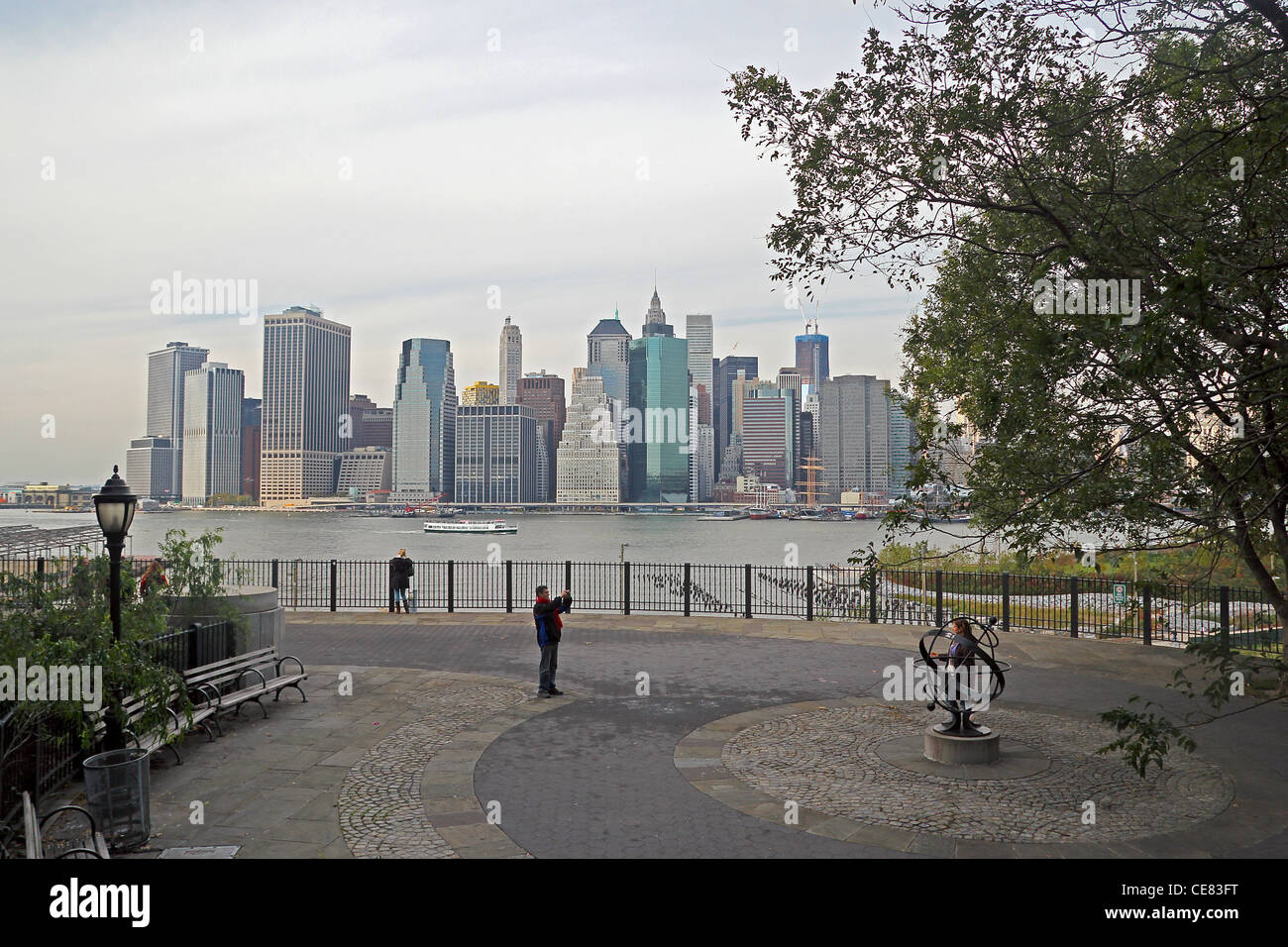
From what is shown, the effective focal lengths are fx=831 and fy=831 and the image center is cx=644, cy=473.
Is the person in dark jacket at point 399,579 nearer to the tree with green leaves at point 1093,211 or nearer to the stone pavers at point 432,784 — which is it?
the stone pavers at point 432,784

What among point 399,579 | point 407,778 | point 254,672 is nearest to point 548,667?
point 407,778

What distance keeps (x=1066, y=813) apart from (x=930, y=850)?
1.85 metres

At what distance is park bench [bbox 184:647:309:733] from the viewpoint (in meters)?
10.6

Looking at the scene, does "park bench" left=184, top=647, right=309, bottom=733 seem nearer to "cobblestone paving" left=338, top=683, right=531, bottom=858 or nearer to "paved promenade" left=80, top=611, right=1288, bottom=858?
"paved promenade" left=80, top=611, right=1288, bottom=858

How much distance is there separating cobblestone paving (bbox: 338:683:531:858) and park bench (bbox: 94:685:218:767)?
1776 millimetres

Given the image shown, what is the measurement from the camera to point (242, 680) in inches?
470

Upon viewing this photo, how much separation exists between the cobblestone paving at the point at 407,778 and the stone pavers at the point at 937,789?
2898 millimetres

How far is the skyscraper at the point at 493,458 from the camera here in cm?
18938

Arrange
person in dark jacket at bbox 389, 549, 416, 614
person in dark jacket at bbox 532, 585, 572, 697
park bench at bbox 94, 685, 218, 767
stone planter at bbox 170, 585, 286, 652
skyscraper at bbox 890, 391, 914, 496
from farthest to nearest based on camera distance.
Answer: person in dark jacket at bbox 389, 549, 416, 614 < person in dark jacket at bbox 532, 585, 572, 697 < stone planter at bbox 170, 585, 286, 652 < skyscraper at bbox 890, 391, 914, 496 < park bench at bbox 94, 685, 218, 767

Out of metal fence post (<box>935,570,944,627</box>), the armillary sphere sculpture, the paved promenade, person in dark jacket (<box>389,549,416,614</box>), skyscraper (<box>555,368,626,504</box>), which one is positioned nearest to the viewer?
the paved promenade

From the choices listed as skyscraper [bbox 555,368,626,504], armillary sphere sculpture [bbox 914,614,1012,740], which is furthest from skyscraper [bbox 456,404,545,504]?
armillary sphere sculpture [bbox 914,614,1012,740]

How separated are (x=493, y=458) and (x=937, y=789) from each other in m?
188

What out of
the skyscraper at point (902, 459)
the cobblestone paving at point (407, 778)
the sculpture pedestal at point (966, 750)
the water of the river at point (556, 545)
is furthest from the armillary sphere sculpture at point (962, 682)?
the water of the river at point (556, 545)
